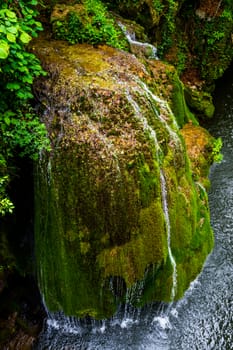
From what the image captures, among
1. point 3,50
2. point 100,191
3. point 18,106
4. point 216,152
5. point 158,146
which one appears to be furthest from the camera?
point 216,152

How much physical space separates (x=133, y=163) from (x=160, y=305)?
2244mm

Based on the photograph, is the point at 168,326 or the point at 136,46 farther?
the point at 136,46

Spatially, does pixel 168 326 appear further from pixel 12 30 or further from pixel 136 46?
pixel 136 46

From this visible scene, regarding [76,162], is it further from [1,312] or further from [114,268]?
[1,312]

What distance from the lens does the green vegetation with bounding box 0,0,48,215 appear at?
4133 millimetres

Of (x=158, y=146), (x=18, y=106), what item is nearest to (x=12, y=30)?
(x=18, y=106)

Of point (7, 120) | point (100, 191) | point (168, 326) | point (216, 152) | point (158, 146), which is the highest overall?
point (7, 120)

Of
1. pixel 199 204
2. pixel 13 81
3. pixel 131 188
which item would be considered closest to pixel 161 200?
pixel 131 188

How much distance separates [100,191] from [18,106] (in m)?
1.43

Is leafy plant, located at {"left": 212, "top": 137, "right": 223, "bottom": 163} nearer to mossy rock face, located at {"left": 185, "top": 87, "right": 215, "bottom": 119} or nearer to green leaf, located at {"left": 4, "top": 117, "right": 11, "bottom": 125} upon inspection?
mossy rock face, located at {"left": 185, "top": 87, "right": 215, "bottom": 119}

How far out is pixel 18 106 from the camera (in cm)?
456

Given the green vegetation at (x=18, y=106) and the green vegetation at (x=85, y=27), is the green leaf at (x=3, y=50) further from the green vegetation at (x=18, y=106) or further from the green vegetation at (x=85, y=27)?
the green vegetation at (x=85, y=27)

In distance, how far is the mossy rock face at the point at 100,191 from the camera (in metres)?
4.75

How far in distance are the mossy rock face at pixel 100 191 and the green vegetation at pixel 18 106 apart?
0.32 meters
